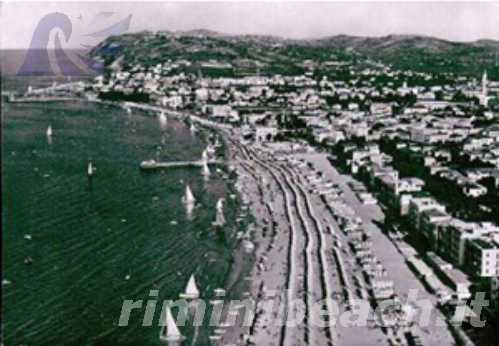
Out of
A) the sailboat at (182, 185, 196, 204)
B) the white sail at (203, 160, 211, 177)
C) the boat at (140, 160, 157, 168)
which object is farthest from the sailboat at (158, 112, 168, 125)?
the sailboat at (182, 185, 196, 204)

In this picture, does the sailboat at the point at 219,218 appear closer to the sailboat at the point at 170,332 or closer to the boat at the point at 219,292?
the boat at the point at 219,292

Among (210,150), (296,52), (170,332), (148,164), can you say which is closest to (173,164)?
(148,164)

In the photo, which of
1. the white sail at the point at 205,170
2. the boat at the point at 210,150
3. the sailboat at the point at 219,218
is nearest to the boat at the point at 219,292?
the sailboat at the point at 219,218

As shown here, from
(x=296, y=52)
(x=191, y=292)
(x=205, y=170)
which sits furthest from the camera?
(x=296, y=52)

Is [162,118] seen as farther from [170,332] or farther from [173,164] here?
[170,332]

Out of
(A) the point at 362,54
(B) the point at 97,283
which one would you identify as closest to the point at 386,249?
(B) the point at 97,283

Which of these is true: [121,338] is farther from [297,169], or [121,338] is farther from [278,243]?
[297,169]

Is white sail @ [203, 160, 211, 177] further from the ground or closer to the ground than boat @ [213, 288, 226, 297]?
further from the ground

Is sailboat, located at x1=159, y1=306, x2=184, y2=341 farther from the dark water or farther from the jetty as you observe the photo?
the jetty

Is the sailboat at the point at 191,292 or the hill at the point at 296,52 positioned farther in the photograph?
the hill at the point at 296,52

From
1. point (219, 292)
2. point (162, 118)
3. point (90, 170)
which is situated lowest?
point (219, 292)
